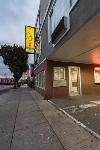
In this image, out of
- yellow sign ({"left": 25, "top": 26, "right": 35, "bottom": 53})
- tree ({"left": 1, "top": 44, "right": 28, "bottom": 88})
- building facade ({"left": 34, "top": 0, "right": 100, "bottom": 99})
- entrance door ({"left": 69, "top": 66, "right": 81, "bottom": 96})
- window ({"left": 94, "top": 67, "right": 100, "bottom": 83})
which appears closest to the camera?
building facade ({"left": 34, "top": 0, "right": 100, "bottom": 99})

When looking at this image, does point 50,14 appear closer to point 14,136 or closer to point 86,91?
point 86,91

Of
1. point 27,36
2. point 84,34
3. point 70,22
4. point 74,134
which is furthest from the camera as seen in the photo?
point 27,36

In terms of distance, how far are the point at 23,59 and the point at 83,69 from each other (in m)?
25.0

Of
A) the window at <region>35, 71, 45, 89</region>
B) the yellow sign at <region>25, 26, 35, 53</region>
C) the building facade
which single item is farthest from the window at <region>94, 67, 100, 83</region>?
the yellow sign at <region>25, 26, 35, 53</region>

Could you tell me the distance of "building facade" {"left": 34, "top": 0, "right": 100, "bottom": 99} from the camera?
7.81m

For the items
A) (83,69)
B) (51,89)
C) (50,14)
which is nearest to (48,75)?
(51,89)

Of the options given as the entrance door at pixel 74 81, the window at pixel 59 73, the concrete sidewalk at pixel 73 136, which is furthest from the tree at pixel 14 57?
the concrete sidewalk at pixel 73 136

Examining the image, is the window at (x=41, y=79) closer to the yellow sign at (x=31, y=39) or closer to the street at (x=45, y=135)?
the yellow sign at (x=31, y=39)

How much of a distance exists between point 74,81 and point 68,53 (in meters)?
4.31

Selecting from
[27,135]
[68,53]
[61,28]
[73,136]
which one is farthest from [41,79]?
[73,136]

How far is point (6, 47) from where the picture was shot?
38844mm

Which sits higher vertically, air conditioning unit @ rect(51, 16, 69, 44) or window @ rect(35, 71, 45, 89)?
air conditioning unit @ rect(51, 16, 69, 44)

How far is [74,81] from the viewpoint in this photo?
15508 millimetres

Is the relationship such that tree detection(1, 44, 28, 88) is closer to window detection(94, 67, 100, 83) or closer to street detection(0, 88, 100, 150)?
window detection(94, 67, 100, 83)
